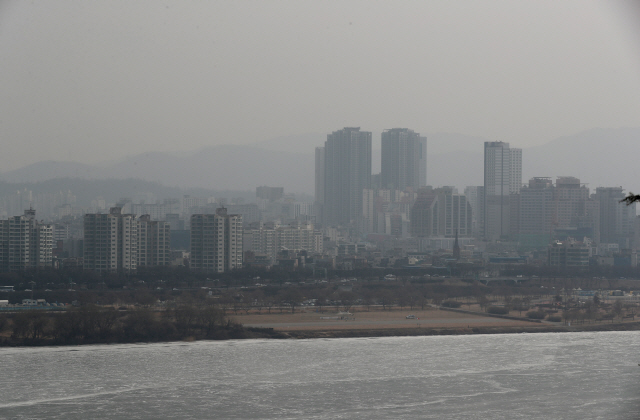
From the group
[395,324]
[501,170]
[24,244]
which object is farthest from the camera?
[501,170]

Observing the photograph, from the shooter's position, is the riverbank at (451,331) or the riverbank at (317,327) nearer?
the riverbank at (317,327)

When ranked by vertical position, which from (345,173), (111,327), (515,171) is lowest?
(111,327)

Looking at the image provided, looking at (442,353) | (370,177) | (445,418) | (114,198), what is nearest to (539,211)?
(370,177)

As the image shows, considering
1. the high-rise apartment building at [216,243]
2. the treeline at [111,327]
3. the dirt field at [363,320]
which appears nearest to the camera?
the treeline at [111,327]

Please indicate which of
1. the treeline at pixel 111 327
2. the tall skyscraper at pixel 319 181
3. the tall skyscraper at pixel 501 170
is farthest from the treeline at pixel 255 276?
the tall skyscraper at pixel 319 181

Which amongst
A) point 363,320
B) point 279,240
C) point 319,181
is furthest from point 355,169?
point 363,320

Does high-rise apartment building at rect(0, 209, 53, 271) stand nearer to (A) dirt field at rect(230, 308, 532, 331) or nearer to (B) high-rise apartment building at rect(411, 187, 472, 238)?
(A) dirt field at rect(230, 308, 532, 331)

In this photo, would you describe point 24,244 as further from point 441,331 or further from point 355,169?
point 355,169

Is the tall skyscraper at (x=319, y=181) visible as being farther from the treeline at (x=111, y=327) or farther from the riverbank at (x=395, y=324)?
the treeline at (x=111, y=327)

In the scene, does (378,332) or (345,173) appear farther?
(345,173)
